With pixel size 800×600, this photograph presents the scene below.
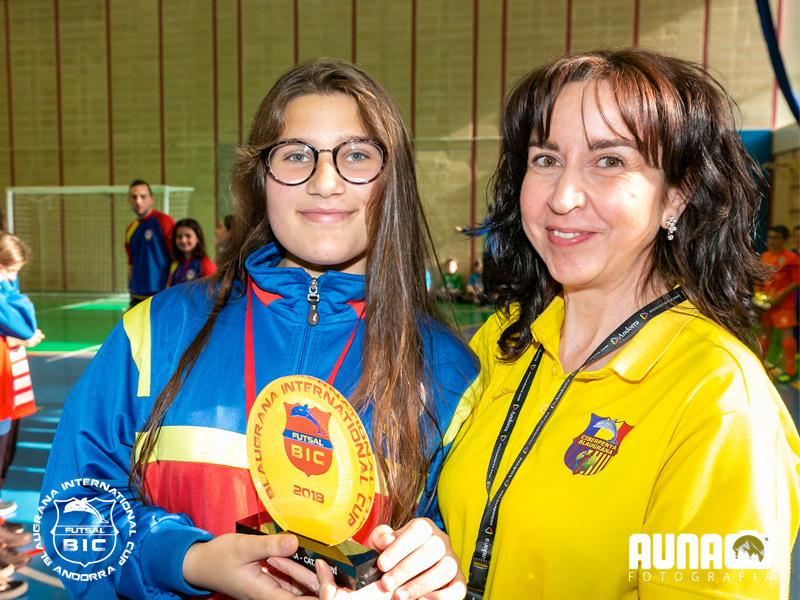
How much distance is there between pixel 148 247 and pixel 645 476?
7.72 meters

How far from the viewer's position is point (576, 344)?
1.46 meters

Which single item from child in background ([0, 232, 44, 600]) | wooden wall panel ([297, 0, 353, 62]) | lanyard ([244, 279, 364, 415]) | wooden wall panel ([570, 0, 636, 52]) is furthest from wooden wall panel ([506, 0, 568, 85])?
lanyard ([244, 279, 364, 415])

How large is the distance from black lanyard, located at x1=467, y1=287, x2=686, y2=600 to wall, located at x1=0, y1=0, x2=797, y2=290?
11.1 m

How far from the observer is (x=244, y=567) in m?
1.07

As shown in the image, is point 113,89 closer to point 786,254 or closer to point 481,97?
point 481,97

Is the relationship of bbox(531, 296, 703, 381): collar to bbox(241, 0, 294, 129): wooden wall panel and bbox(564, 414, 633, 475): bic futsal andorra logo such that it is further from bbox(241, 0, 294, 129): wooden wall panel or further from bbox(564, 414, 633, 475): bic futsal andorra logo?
bbox(241, 0, 294, 129): wooden wall panel

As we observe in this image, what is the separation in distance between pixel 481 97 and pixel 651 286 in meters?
12.5

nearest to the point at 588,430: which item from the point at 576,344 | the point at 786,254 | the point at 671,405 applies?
the point at 671,405

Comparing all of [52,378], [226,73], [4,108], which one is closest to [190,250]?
[52,378]

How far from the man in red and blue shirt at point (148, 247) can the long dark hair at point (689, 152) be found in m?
7.23

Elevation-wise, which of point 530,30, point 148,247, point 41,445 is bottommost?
point 41,445

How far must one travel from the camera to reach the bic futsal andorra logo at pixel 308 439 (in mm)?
1010

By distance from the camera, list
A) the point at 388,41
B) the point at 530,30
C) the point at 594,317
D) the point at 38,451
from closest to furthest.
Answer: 1. the point at 594,317
2. the point at 38,451
3. the point at 530,30
4. the point at 388,41

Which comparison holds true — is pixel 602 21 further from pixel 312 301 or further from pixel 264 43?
pixel 312 301
